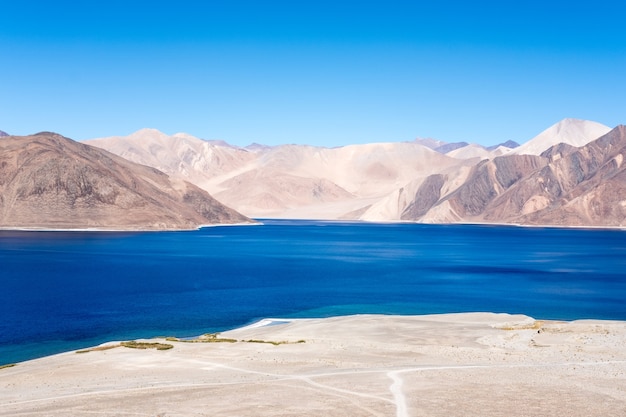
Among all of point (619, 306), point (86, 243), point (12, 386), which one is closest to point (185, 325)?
point (12, 386)

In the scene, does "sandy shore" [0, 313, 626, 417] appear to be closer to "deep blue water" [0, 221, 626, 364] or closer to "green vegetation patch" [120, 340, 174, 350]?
"green vegetation patch" [120, 340, 174, 350]

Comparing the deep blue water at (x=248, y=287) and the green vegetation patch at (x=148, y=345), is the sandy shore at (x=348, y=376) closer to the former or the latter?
the green vegetation patch at (x=148, y=345)

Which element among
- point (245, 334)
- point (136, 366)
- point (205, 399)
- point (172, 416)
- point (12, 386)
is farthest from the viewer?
point (245, 334)

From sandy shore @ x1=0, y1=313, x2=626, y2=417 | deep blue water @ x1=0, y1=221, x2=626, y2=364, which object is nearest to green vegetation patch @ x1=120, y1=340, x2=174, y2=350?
sandy shore @ x1=0, y1=313, x2=626, y2=417

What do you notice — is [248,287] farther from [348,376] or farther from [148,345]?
[348,376]

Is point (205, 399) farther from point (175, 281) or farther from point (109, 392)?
point (175, 281)

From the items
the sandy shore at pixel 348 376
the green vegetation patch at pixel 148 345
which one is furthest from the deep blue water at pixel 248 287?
the sandy shore at pixel 348 376
